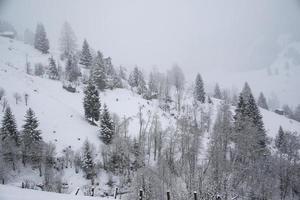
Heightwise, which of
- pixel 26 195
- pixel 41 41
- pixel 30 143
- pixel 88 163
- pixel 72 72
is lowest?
pixel 88 163

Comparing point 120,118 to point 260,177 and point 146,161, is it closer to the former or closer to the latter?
point 146,161

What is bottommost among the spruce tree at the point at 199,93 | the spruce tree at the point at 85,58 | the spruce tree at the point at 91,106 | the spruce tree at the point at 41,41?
the spruce tree at the point at 91,106

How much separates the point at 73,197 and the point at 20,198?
2216 millimetres

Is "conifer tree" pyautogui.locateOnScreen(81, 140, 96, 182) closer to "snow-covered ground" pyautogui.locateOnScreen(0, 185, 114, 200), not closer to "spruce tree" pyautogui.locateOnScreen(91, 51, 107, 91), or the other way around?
"spruce tree" pyautogui.locateOnScreen(91, 51, 107, 91)

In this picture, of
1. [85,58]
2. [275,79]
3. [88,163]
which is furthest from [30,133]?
[275,79]

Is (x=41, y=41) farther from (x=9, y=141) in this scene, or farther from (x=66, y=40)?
(x=9, y=141)

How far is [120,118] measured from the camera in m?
52.5

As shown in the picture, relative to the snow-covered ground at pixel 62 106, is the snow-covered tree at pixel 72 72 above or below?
above

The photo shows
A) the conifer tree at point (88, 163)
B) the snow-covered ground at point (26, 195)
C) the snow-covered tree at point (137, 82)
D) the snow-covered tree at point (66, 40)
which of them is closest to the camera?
the snow-covered ground at point (26, 195)

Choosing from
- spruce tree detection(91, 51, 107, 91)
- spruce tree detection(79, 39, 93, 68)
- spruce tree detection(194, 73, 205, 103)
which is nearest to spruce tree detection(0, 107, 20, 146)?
spruce tree detection(91, 51, 107, 91)

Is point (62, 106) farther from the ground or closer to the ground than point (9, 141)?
farther from the ground

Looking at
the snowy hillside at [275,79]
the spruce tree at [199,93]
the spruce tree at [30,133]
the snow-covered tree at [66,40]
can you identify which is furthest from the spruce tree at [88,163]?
the snowy hillside at [275,79]

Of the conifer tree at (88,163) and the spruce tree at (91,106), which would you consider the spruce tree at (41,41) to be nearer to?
the spruce tree at (91,106)

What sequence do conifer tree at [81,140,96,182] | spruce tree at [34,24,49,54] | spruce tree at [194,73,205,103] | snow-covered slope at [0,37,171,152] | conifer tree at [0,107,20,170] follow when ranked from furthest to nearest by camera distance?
spruce tree at [34,24,49,54] < spruce tree at [194,73,205,103] < snow-covered slope at [0,37,171,152] < conifer tree at [81,140,96,182] < conifer tree at [0,107,20,170]
